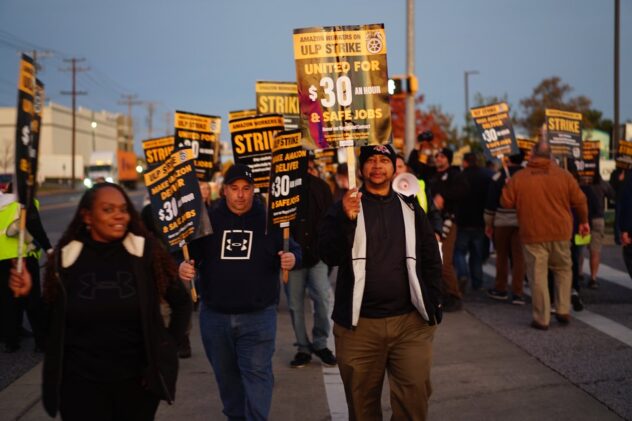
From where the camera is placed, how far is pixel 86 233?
3.79 meters

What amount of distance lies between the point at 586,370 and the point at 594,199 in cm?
497

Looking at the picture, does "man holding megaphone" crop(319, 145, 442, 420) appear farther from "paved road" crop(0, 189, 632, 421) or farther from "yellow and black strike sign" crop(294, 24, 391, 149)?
"paved road" crop(0, 189, 632, 421)

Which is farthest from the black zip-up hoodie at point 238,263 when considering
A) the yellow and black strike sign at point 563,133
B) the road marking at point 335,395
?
the yellow and black strike sign at point 563,133

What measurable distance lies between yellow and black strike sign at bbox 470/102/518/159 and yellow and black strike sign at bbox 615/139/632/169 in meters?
3.01

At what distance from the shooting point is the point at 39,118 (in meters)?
3.77

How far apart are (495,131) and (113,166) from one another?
62.1m

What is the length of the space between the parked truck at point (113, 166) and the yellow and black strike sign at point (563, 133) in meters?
55.6

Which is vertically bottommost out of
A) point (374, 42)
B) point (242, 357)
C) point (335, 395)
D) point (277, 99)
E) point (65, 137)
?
point (335, 395)

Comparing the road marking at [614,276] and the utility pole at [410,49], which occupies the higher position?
the utility pole at [410,49]

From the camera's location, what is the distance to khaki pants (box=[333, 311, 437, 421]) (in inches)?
174

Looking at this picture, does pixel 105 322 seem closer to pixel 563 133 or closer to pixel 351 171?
pixel 351 171

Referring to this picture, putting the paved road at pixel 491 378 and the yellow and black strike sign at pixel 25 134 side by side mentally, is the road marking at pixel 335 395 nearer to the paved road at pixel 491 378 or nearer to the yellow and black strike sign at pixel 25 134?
the paved road at pixel 491 378

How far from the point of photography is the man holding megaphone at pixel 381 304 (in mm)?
4418

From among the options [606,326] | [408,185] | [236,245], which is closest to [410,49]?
[606,326]
